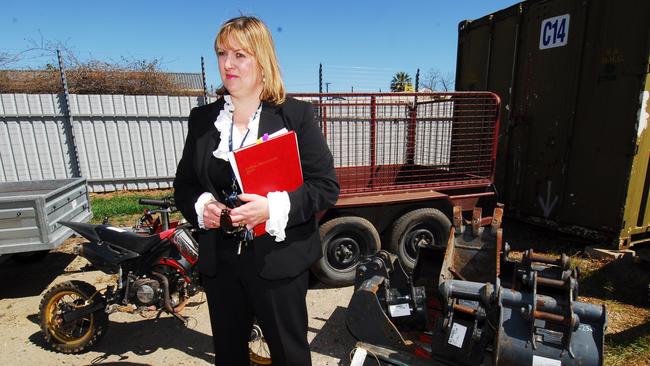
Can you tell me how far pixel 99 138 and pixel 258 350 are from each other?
Result: 7410mm

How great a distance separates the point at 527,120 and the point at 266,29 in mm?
4836

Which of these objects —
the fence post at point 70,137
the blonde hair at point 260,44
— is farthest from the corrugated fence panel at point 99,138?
the blonde hair at point 260,44

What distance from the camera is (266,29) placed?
5.17 ft

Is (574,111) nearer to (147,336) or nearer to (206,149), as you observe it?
(206,149)

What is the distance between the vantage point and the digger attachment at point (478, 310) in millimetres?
1903

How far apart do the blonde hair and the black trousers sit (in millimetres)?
698

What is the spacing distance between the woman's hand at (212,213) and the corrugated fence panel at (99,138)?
26.1 ft

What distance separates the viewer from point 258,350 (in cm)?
301

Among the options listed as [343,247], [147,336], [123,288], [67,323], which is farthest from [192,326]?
[343,247]

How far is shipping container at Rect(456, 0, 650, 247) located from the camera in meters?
4.04

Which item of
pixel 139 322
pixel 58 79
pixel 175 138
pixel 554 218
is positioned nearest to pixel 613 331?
pixel 554 218

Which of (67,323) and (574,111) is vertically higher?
A: (574,111)

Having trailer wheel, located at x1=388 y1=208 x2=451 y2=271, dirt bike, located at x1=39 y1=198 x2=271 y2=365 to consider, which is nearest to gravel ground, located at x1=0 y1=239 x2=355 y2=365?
dirt bike, located at x1=39 y1=198 x2=271 y2=365

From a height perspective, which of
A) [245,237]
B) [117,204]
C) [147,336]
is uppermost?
[245,237]
